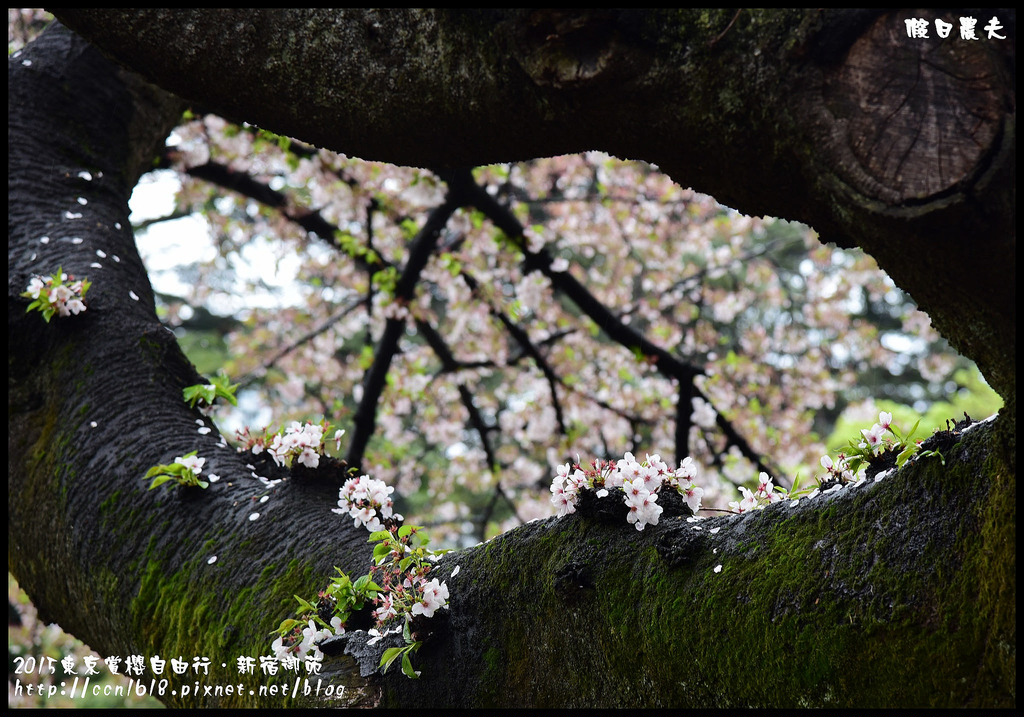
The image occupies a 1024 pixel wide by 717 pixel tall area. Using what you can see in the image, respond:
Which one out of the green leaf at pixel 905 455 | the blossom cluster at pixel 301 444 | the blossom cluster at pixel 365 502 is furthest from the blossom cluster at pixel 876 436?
the blossom cluster at pixel 301 444

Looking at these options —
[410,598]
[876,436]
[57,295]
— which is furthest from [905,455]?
[57,295]

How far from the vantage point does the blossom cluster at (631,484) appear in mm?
1689

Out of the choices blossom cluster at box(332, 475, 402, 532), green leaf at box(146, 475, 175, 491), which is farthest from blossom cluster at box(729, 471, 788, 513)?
green leaf at box(146, 475, 175, 491)

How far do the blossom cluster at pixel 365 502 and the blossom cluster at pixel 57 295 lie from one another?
132 cm

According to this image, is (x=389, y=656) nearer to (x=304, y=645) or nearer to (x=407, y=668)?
(x=407, y=668)

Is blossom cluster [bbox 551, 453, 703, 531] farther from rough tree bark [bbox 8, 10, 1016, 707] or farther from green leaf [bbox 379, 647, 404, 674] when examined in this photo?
green leaf [bbox 379, 647, 404, 674]

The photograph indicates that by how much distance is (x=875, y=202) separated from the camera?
3.83ft

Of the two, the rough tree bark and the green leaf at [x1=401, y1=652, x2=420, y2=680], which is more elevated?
the rough tree bark

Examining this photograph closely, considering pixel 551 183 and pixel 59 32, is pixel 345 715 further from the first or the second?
pixel 551 183

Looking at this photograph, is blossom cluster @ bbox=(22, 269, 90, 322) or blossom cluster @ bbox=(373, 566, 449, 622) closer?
blossom cluster @ bbox=(373, 566, 449, 622)

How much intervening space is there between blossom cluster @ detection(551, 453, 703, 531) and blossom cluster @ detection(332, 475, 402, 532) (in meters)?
0.68

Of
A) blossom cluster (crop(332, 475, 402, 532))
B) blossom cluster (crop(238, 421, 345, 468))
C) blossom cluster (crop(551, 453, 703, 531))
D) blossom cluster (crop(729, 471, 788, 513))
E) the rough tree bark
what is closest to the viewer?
the rough tree bark

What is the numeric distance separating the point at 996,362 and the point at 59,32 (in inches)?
169

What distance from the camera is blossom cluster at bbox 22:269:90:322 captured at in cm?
261
